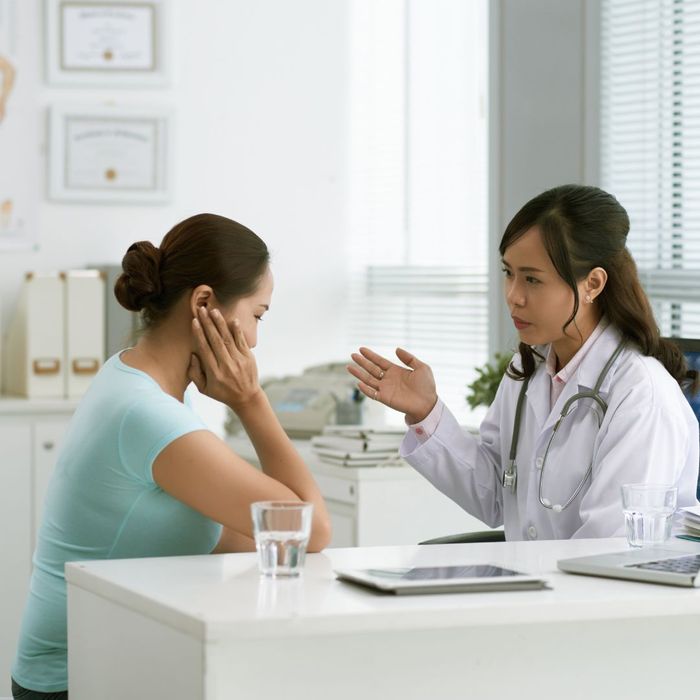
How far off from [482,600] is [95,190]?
3.55 m

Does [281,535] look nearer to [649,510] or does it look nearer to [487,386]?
[649,510]

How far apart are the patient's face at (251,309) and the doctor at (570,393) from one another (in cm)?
34

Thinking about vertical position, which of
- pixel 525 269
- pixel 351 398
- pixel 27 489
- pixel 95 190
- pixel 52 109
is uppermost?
pixel 52 109

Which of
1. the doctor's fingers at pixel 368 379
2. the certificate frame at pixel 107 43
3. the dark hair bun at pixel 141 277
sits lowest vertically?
the doctor's fingers at pixel 368 379

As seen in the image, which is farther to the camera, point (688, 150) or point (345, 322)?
point (345, 322)

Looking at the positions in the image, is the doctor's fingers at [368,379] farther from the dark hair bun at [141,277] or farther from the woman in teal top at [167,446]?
the dark hair bun at [141,277]

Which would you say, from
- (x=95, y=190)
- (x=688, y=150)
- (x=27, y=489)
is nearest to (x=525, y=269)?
(x=688, y=150)

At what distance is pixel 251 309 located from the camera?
202 cm

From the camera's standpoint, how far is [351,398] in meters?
3.90

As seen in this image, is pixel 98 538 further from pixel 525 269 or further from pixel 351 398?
pixel 351 398

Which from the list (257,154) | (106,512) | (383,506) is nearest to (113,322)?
(257,154)

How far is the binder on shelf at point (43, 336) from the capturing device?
13.7 ft

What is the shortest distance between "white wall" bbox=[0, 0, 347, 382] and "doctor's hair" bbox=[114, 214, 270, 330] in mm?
2688

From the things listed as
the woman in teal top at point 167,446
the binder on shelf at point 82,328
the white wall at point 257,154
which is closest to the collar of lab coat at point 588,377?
the woman in teal top at point 167,446
